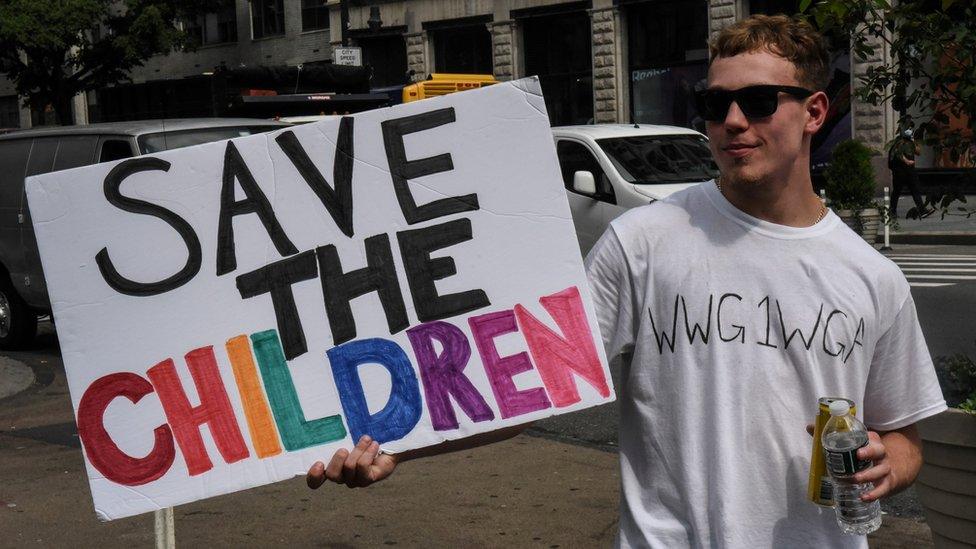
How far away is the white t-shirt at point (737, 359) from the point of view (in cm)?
244

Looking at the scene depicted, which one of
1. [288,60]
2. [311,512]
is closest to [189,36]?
[288,60]

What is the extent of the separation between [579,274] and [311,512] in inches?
146

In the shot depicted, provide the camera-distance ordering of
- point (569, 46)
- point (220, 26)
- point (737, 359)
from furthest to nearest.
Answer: point (220, 26), point (569, 46), point (737, 359)

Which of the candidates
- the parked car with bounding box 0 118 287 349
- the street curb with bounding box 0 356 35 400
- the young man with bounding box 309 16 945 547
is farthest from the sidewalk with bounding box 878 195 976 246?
the young man with bounding box 309 16 945 547

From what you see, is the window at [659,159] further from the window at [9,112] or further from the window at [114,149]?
the window at [9,112]

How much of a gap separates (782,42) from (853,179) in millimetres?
17302

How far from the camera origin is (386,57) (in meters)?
34.5

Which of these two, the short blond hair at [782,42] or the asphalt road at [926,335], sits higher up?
the short blond hair at [782,42]

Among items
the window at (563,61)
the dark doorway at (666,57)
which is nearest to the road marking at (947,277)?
the dark doorway at (666,57)

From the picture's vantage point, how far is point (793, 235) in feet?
8.27

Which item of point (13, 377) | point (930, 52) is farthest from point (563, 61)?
point (930, 52)

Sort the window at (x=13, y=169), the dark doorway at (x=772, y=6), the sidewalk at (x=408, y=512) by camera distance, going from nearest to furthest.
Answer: the sidewalk at (x=408, y=512) → the window at (x=13, y=169) → the dark doorway at (x=772, y=6)

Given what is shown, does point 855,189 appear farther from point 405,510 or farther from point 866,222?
point 405,510

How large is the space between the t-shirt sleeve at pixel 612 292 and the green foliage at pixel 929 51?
2122 millimetres
